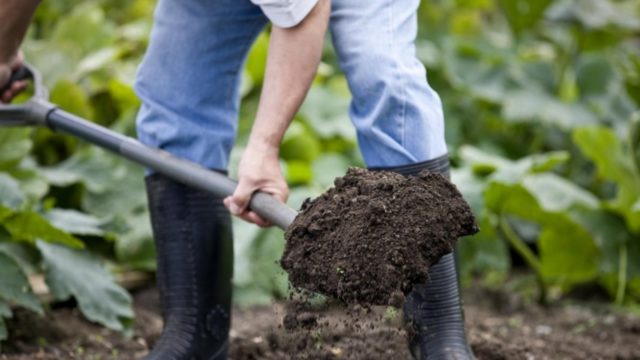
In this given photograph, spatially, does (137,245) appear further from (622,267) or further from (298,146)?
(622,267)

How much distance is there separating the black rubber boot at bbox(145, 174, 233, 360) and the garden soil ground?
0.58ft

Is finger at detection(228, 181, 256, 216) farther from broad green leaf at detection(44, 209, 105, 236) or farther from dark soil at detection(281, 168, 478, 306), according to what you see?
broad green leaf at detection(44, 209, 105, 236)

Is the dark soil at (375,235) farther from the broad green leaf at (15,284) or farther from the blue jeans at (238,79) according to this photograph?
the broad green leaf at (15,284)

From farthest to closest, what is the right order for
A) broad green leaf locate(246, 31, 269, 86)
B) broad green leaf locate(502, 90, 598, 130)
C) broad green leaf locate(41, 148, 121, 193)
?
broad green leaf locate(502, 90, 598, 130)
broad green leaf locate(246, 31, 269, 86)
broad green leaf locate(41, 148, 121, 193)

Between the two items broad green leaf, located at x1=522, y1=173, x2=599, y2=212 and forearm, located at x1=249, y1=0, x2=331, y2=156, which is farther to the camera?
broad green leaf, located at x1=522, y1=173, x2=599, y2=212

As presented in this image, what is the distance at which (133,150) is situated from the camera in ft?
8.21

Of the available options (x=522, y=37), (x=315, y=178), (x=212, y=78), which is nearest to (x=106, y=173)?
(x=315, y=178)

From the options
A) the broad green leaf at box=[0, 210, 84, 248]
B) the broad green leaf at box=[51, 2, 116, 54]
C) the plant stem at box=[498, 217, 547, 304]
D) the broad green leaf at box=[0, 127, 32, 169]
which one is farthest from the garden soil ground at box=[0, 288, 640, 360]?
the broad green leaf at box=[51, 2, 116, 54]

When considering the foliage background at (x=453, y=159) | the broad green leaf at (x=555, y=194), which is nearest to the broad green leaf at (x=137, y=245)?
the foliage background at (x=453, y=159)

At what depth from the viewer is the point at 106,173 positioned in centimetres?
359

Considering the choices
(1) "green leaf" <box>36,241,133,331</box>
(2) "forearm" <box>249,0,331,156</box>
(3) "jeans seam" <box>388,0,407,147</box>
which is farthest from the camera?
(1) "green leaf" <box>36,241,133,331</box>

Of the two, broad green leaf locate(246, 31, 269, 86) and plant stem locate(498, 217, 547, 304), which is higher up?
broad green leaf locate(246, 31, 269, 86)

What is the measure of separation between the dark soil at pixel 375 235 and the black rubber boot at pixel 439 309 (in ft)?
0.65

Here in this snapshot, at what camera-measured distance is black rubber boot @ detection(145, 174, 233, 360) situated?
2.59m
